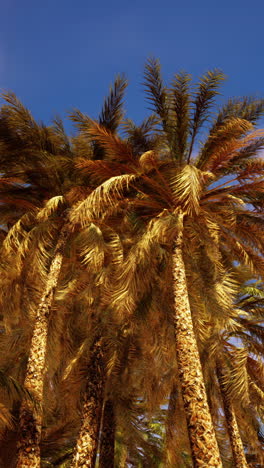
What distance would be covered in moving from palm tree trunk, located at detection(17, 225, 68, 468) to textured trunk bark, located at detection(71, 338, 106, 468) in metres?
1.49

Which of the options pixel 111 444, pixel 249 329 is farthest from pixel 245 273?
pixel 111 444

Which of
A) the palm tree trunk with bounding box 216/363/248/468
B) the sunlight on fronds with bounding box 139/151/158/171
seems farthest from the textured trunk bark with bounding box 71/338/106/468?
the sunlight on fronds with bounding box 139/151/158/171


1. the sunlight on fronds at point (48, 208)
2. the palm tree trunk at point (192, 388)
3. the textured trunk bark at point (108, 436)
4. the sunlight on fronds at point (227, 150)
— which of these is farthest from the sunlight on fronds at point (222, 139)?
the textured trunk bark at point (108, 436)

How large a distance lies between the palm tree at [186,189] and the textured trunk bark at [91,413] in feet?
4.72

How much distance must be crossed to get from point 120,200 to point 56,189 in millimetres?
1988

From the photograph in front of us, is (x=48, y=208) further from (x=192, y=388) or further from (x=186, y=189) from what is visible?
(x=192, y=388)

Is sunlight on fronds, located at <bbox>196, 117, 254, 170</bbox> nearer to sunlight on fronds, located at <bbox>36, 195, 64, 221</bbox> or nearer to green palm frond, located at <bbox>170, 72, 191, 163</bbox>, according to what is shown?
green palm frond, located at <bbox>170, 72, 191, 163</bbox>

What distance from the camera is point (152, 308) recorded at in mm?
10422

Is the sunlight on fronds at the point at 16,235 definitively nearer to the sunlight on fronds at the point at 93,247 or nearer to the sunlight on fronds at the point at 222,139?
the sunlight on fronds at the point at 93,247

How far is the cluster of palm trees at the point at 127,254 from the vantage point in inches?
361

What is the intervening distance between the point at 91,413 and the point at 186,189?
17.9 feet

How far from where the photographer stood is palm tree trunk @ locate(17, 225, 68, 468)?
22.5ft

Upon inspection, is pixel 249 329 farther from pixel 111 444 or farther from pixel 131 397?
pixel 111 444

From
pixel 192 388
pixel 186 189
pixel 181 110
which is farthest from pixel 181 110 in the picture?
pixel 192 388
